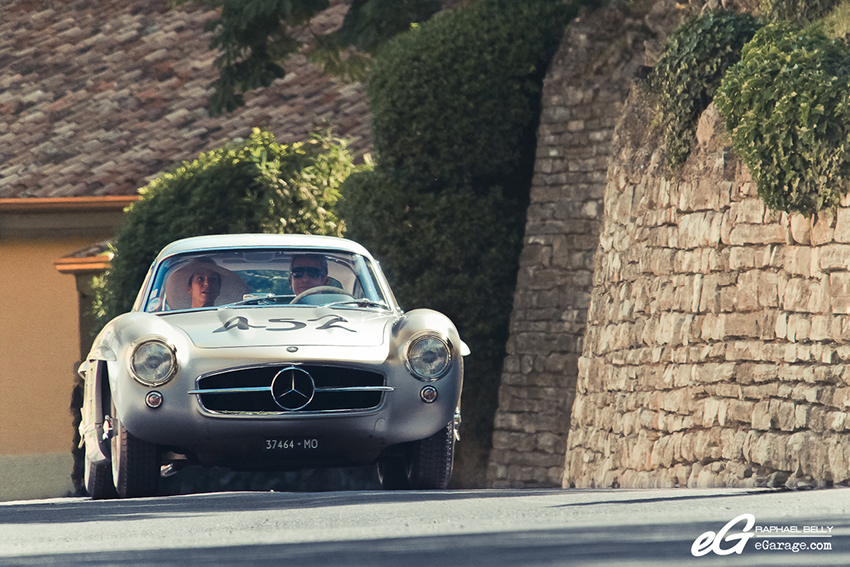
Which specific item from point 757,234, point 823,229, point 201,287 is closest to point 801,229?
point 823,229

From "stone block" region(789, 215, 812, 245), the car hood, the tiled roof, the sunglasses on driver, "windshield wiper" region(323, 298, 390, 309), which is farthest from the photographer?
the tiled roof

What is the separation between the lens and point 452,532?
16.5 ft

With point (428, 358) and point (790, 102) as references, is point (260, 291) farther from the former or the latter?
point (790, 102)

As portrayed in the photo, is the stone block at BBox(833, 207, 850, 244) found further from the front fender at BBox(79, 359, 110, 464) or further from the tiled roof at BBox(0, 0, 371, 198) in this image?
the tiled roof at BBox(0, 0, 371, 198)

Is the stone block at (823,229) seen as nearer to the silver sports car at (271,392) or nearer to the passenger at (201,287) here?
Result: the silver sports car at (271,392)

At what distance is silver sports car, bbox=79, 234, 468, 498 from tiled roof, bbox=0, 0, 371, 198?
1142cm

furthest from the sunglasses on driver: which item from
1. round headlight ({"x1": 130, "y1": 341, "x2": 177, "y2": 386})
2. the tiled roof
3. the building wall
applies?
the building wall

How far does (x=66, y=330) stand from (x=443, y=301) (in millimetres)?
8021

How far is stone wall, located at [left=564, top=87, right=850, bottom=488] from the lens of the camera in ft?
27.0

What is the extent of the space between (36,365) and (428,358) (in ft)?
44.2

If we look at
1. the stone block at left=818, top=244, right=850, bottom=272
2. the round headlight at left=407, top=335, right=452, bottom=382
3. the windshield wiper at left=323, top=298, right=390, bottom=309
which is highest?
the stone block at left=818, top=244, right=850, bottom=272

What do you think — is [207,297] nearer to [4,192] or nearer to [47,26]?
[4,192]

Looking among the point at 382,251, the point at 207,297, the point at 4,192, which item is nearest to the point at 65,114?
the point at 4,192

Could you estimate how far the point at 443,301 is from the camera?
45.2 ft
